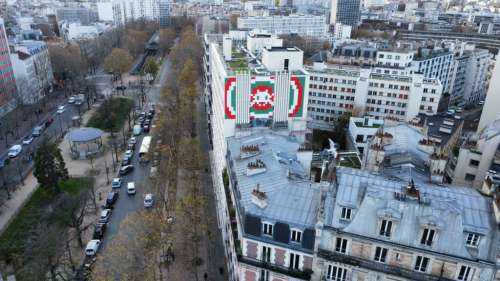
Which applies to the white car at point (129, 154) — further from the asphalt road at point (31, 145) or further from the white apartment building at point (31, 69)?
the white apartment building at point (31, 69)

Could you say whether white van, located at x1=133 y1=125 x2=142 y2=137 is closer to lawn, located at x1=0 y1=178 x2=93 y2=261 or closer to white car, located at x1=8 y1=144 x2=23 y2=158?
lawn, located at x1=0 y1=178 x2=93 y2=261

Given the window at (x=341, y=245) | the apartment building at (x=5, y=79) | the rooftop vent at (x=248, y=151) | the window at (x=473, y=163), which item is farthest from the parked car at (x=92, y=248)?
the apartment building at (x=5, y=79)

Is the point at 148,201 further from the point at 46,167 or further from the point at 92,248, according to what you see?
the point at 46,167

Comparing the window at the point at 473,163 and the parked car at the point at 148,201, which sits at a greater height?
the window at the point at 473,163

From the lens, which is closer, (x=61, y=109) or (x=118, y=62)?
(x=61, y=109)

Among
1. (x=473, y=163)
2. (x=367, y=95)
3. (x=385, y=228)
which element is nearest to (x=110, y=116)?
(x=367, y=95)

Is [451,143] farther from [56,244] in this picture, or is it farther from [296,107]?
[56,244]
